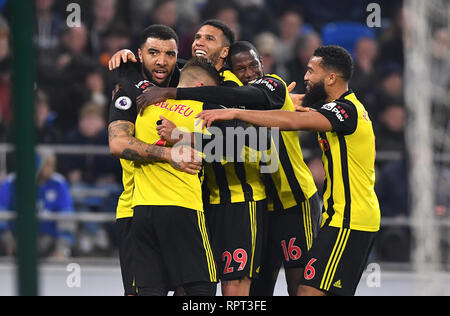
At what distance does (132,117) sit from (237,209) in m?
0.82

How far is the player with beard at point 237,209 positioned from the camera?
4.51 metres

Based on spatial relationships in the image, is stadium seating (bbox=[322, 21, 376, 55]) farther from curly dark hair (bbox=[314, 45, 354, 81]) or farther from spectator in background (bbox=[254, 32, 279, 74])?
curly dark hair (bbox=[314, 45, 354, 81])

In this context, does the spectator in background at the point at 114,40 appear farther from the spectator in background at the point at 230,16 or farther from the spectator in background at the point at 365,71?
the spectator in background at the point at 365,71

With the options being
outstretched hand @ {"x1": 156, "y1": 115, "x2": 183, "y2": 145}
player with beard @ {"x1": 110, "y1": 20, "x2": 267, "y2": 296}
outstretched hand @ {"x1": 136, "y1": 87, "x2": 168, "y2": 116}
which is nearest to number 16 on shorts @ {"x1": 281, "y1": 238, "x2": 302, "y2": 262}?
player with beard @ {"x1": 110, "y1": 20, "x2": 267, "y2": 296}

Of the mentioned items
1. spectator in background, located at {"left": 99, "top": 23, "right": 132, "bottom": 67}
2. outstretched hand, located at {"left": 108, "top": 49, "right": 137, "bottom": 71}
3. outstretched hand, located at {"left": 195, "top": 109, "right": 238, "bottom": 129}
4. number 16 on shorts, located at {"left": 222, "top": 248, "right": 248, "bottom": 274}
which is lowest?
number 16 on shorts, located at {"left": 222, "top": 248, "right": 248, "bottom": 274}

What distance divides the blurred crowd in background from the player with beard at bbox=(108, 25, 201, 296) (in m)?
3.25

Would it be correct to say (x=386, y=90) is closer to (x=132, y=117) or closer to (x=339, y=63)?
(x=339, y=63)

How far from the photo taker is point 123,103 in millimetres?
4258

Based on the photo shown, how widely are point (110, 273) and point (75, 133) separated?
1.64 metres

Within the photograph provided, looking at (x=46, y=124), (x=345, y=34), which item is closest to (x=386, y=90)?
(x=345, y=34)

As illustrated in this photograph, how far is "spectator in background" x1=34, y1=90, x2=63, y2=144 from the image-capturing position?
819cm
